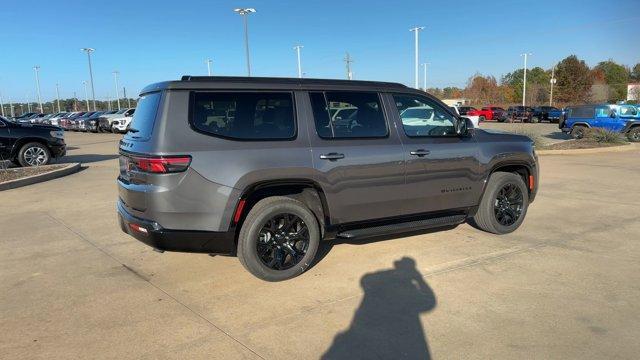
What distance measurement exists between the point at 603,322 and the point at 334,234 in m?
2.39

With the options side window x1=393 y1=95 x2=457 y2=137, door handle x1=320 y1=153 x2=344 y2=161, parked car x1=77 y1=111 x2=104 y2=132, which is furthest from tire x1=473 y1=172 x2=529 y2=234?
parked car x1=77 y1=111 x2=104 y2=132

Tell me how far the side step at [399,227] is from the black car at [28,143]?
1130 cm

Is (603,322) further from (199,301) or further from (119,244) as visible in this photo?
(119,244)

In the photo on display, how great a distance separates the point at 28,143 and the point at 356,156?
37.5 feet

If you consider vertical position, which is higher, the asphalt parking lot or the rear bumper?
the rear bumper

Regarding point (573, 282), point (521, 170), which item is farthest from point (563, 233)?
point (573, 282)

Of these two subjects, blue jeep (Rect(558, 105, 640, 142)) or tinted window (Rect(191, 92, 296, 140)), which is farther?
blue jeep (Rect(558, 105, 640, 142))

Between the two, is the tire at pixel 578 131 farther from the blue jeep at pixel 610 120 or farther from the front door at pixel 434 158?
the front door at pixel 434 158

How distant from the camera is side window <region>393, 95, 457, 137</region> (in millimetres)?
5266

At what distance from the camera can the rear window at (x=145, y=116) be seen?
4.25 m

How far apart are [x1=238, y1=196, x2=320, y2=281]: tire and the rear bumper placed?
16 centimetres

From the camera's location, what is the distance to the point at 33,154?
13.0 meters

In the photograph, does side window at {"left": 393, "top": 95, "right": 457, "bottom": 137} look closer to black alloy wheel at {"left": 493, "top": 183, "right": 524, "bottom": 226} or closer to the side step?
the side step

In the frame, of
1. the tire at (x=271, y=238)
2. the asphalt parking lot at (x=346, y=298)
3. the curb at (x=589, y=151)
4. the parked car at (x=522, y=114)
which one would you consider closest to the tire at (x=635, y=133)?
the curb at (x=589, y=151)
